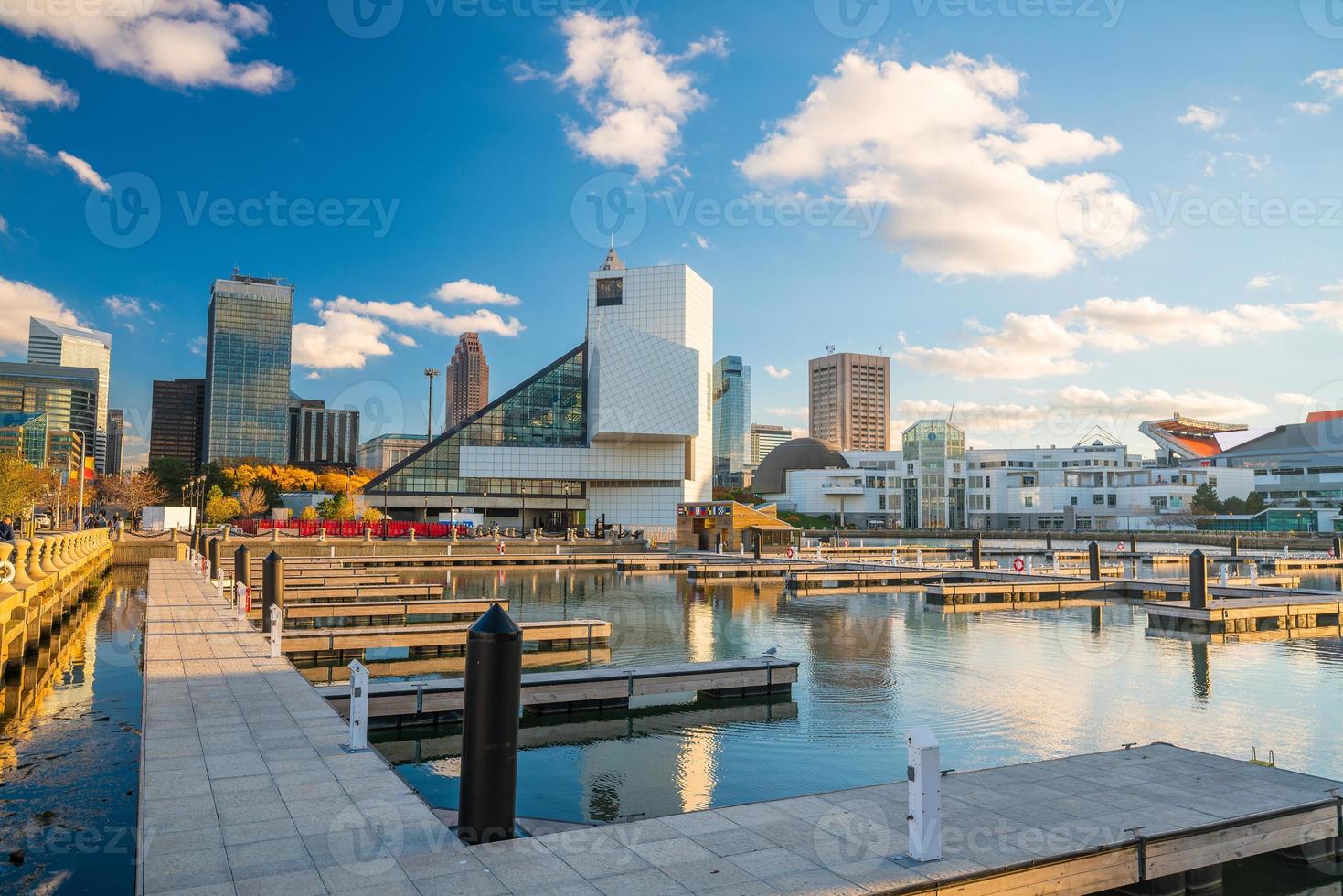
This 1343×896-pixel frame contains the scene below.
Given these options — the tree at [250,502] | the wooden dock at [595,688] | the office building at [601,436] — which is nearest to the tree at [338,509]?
the office building at [601,436]

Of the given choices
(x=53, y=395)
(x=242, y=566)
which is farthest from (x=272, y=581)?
(x=53, y=395)

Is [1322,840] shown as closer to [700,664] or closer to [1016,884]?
[1016,884]

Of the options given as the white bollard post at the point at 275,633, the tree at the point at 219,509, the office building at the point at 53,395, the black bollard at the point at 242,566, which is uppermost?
the office building at the point at 53,395

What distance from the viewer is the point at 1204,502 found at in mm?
106562

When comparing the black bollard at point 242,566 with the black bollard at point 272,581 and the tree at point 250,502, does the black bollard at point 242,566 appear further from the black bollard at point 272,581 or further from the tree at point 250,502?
the tree at point 250,502

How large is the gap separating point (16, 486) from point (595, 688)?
54.7 metres

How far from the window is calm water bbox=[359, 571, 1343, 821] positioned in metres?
70.2

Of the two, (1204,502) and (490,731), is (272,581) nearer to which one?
(490,731)

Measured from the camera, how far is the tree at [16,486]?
51.3 meters

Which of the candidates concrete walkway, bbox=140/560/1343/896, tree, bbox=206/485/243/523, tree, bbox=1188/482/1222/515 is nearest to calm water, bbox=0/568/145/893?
concrete walkway, bbox=140/560/1343/896

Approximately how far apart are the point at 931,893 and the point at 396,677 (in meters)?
13.6

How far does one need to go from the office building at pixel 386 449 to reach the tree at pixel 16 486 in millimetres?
107087

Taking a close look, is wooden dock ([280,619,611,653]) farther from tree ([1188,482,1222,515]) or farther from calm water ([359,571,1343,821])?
tree ([1188,482,1222,515])

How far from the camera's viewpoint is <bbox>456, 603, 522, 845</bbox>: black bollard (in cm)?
654
